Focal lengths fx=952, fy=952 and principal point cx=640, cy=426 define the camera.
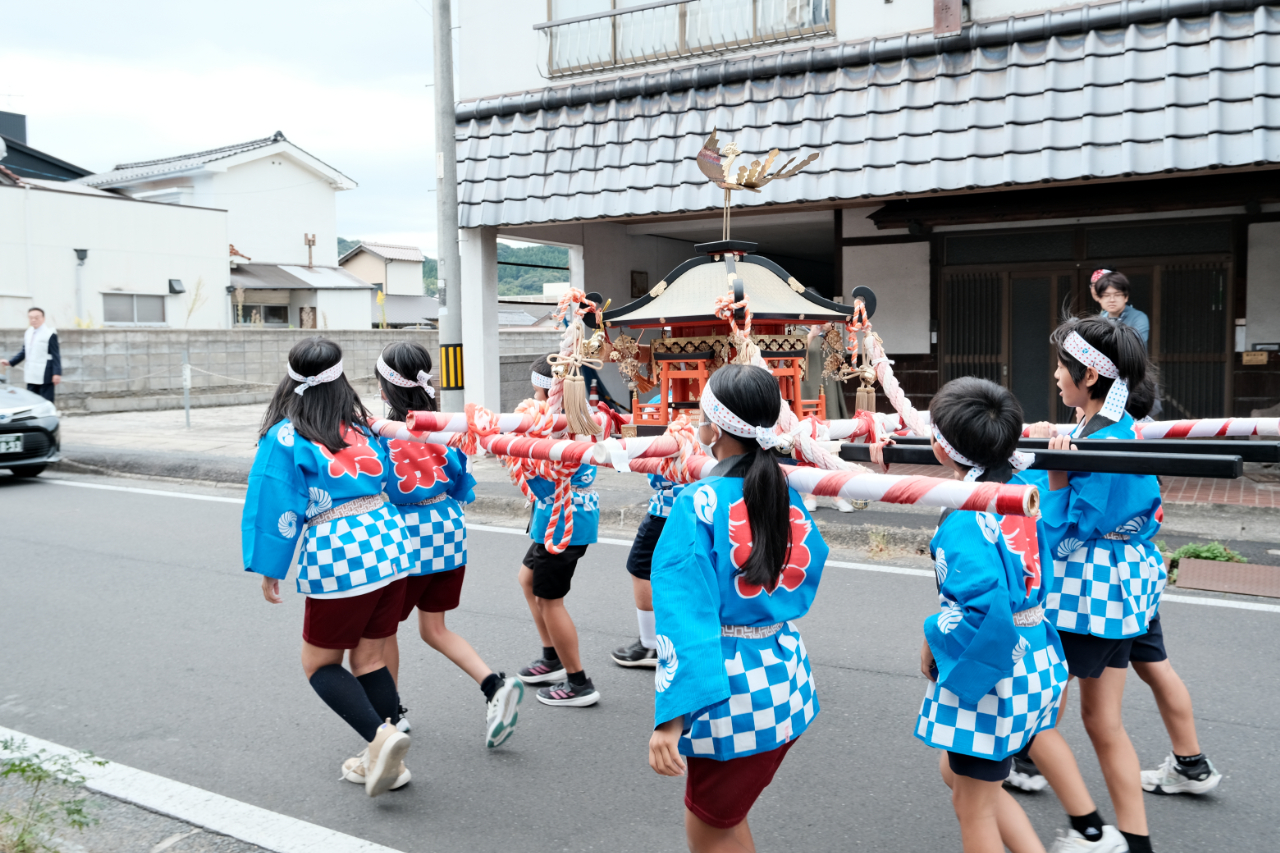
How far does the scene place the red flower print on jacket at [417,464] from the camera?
383 centimetres

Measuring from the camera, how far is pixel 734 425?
233cm

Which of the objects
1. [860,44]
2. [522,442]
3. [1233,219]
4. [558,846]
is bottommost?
[558,846]

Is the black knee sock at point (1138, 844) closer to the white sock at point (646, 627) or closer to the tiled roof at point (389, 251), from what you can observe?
the white sock at point (646, 627)

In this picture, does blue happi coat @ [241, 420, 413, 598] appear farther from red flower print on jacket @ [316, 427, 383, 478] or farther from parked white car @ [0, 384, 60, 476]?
parked white car @ [0, 384, 60, 476]

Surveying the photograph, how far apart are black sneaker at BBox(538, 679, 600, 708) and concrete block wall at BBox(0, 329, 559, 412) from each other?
32.1 ft

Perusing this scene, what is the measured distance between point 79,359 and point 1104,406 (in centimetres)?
1822

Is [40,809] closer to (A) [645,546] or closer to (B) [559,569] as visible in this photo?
(B) [559,569]

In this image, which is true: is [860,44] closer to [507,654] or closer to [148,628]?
[507,654]

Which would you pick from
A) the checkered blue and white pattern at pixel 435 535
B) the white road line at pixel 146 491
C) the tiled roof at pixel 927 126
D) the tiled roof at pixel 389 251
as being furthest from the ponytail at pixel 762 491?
the tiled roof at pixel 389 251

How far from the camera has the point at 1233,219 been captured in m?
9.62

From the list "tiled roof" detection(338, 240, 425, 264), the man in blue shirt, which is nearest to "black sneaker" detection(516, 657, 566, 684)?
the man in blue shirt

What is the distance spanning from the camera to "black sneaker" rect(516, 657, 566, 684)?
4680 mm

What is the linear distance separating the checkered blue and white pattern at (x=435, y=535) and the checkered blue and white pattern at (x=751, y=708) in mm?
1873

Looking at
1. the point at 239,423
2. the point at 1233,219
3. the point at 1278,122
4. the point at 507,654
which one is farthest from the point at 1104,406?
the point at 239,423
